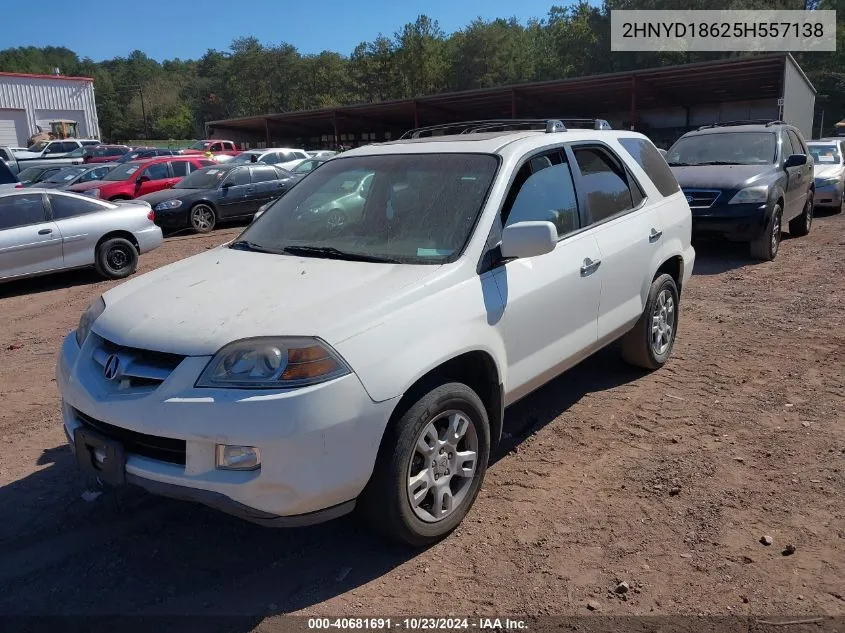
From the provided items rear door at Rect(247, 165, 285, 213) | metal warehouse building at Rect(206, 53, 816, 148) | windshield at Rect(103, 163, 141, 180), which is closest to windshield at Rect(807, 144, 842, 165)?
metal warehouse building at Rect(206, 53, 816, 148)

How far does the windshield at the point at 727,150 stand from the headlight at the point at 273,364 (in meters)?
9.52

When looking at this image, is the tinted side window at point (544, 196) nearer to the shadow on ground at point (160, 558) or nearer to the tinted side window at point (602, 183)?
the tinted side window at point (602, 183)

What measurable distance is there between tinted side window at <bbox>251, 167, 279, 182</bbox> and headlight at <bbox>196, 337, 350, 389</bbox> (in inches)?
568

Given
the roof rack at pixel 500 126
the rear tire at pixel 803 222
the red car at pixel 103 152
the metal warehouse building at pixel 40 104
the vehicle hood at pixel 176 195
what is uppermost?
the metal warehouse building at pixel 40 104

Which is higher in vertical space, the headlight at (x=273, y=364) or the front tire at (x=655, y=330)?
the headlight at (x=273, y=364)

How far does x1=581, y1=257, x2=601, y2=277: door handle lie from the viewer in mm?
4271

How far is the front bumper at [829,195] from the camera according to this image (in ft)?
48.9

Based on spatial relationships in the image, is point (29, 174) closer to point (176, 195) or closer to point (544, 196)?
point (176, 195)

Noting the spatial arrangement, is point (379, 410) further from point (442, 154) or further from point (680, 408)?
point (680, 408)

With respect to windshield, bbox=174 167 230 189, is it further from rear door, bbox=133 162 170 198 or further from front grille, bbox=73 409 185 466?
front grille, bbox=73 409 185 466

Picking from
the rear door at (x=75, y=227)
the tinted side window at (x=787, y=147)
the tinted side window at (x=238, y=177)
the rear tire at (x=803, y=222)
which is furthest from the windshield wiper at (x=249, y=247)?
the tinted side window at (x=238, y=177)

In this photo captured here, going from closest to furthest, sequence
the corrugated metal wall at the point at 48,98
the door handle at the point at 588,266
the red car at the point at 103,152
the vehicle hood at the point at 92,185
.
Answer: the door handle at the point at 588,266 < the vehicle hood at the point at 92,185 < the red car at the point at 103,152 < the corrugated metal wall at the point at 48,98

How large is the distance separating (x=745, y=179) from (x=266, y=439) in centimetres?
898

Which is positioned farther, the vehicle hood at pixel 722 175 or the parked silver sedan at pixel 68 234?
the vehicle hood at pixel 722 175
